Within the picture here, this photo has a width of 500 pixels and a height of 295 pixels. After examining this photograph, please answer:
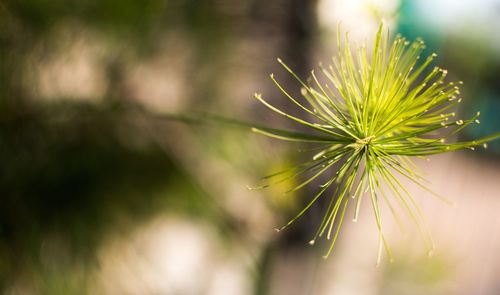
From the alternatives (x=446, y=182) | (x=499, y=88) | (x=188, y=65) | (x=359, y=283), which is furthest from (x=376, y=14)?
(x=499, y=88)

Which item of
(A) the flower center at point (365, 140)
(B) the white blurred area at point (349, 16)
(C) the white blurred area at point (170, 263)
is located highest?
(B) the white blurred area at point (349, 16)

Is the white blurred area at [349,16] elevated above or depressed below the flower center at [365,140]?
above

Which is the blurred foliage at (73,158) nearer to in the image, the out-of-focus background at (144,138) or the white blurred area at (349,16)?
the out-of-focus background at (144,138)

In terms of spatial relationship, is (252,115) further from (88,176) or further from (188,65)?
(88,176)

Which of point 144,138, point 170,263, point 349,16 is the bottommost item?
point 170,263

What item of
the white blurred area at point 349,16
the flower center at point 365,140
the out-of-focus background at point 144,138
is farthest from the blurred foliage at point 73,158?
the flower center at point 365,140

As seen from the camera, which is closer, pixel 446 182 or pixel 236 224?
pixel 236 224

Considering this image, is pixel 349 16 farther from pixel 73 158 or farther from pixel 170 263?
pixel 170 263

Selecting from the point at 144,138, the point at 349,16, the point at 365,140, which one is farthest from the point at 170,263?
the point at 365,140

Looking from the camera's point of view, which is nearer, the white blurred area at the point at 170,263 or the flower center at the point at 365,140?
the flower center at the point at 365,140
